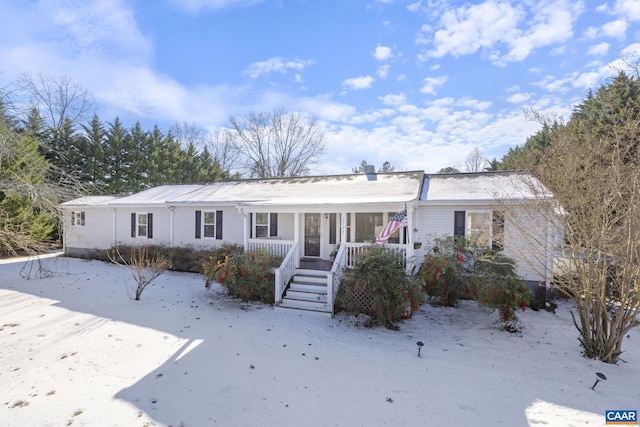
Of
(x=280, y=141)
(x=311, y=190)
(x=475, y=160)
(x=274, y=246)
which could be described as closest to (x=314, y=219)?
(x=311, y=190)

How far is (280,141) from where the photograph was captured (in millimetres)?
Result: 31125

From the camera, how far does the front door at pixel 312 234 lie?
483 inches

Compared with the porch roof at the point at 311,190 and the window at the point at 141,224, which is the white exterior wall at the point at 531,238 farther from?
the window at the point at 141,224

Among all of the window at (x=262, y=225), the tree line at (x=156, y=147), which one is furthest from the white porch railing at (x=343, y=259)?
the tree line at (x=156, y=147)

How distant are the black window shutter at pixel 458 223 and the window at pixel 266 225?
6949 millimetres

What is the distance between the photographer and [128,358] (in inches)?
213

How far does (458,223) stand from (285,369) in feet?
25.7

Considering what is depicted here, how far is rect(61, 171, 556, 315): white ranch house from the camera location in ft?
29.2

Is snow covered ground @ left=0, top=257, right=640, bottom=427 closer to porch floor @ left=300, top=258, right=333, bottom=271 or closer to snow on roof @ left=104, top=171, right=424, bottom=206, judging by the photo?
porch floor @ left=300, top=258, right=333, bottom=271

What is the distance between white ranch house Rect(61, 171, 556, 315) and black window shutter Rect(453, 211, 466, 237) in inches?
1.3

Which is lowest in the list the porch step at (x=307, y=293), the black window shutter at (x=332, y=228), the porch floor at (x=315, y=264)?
the porch step at (x=307, y=293)

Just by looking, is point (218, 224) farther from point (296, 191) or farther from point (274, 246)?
point (274, 246)

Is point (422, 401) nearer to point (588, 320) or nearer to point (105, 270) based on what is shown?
point (588, 320)

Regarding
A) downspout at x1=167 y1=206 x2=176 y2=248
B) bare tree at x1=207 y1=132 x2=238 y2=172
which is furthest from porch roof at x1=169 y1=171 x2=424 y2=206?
A: bare tree at x1=207 y1=132 x2=238 y2=172
